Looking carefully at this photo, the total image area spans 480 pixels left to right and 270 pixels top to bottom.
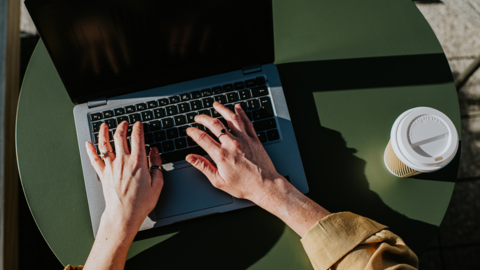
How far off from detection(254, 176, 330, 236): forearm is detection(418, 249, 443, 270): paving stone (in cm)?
100

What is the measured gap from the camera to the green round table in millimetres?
768

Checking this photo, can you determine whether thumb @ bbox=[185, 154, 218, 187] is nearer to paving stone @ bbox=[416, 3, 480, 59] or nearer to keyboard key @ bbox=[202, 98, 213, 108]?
keyboard key @ bbox=[202, 98, 213, 108]

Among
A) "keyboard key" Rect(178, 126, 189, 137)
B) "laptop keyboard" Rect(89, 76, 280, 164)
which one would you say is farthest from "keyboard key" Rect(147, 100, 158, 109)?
"keyboard key" Rect(178, 126, 189, 137)

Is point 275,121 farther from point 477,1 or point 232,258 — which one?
point 477,1

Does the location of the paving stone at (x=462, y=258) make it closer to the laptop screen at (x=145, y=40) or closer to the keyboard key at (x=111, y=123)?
the laptop screen at (x=145, y=40)

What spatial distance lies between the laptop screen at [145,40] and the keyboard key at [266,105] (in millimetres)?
108

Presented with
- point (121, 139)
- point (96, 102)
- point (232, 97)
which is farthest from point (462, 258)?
point (96, 102)

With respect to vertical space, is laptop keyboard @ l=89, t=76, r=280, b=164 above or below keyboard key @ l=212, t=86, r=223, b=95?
below

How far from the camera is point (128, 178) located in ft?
2.45

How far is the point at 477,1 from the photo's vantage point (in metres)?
1.26

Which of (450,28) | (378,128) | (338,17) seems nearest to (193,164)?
(378,128)

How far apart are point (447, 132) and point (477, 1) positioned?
1032 millimetres

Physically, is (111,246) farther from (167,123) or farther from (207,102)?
(207,102)

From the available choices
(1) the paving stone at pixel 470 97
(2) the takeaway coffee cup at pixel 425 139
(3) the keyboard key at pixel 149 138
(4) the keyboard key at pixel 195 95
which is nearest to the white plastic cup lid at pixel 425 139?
(2) the takeaway coffee cup at pixel 425 139
